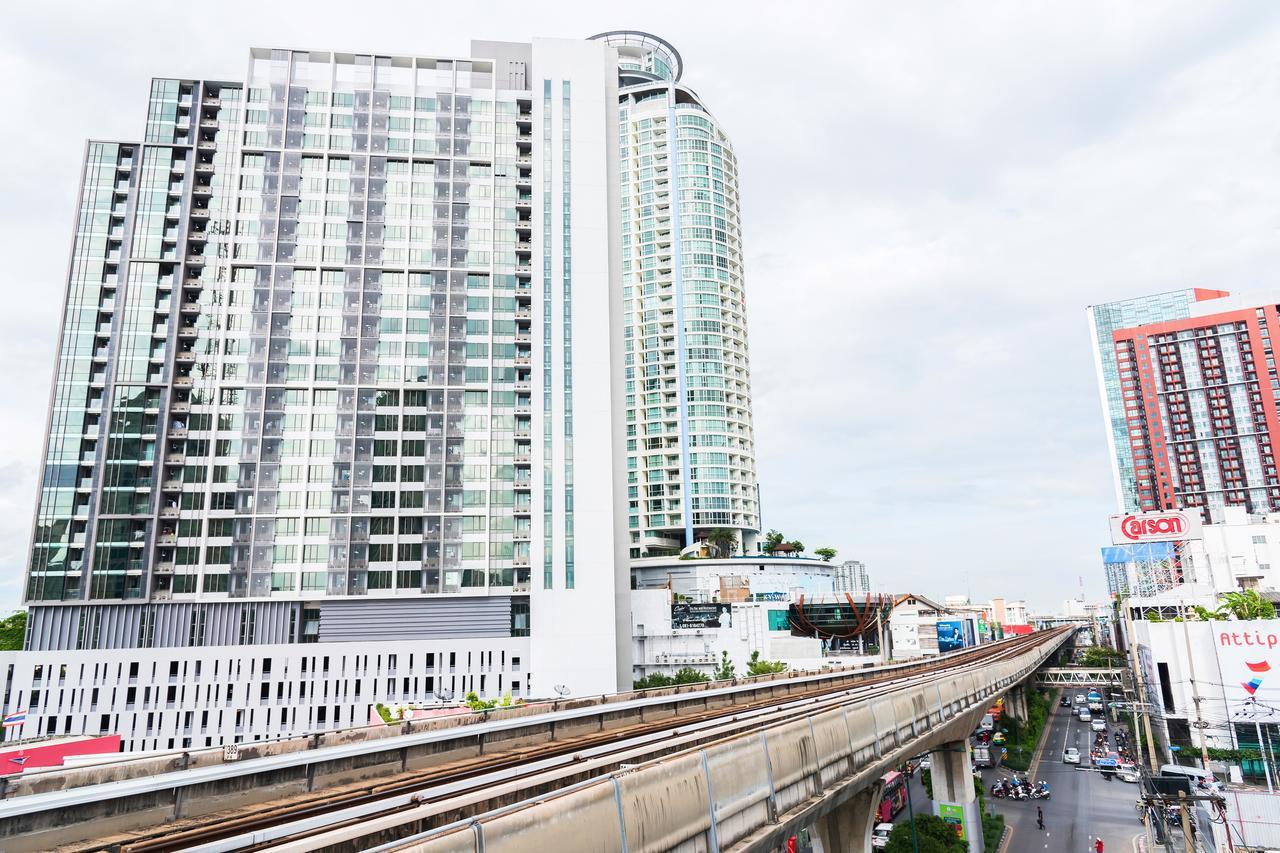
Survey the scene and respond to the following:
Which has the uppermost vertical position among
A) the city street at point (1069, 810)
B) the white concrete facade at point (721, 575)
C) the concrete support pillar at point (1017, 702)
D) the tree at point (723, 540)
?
the tree at point (723, 540)

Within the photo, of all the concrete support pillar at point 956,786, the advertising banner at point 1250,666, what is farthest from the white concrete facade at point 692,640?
the concrete support pillar at point 956,786

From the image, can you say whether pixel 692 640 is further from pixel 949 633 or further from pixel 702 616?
pixel 949 633

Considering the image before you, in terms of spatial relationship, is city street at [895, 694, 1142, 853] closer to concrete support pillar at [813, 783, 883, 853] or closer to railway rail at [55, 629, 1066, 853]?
concrete support pillar at [813, 783, 883, 853]

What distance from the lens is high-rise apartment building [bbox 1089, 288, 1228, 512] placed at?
6796 inches

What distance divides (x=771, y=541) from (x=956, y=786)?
9259 centimetres

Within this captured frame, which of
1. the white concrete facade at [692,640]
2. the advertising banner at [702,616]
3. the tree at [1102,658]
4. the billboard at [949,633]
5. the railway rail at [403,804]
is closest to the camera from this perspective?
the railway rail at [403,804]

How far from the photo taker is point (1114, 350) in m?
179

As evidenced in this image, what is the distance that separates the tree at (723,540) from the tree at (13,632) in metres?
98.9

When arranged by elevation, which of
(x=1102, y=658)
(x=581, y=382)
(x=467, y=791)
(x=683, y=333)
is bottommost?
(x=1102, y=658)

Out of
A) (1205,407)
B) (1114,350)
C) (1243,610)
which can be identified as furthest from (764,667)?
(1114,350)

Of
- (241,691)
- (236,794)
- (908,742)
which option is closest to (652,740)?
(236,794)

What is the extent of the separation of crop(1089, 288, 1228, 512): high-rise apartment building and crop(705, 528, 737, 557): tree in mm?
102453

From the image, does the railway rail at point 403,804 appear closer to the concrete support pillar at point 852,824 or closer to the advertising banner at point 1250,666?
the concrete support pillar at point 852,824

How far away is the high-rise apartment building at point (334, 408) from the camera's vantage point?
71.1 m
